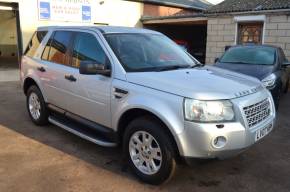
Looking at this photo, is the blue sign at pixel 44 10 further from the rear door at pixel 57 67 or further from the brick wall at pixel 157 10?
the rear door at pixel 57 67

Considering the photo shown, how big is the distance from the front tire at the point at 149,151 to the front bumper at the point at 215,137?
226 mm

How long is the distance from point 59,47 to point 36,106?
135cm

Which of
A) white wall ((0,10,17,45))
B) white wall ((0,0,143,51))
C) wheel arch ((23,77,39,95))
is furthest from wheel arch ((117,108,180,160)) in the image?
white wall ((0,10,17,45))

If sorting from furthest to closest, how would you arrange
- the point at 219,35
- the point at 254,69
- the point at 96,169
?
1. the point at 219,35
2. the point at 254,69
3. the point at 96,169

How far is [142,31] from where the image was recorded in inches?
195

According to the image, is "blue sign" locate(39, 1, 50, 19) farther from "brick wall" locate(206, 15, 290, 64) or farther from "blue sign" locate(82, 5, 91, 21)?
"brick wall" locate(206, 15, 290, 64)

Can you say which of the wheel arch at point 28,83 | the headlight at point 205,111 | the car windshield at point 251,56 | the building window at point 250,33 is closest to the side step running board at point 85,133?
the wheel arch at point 28,83

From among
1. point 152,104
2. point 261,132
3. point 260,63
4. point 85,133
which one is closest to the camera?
point 152,104

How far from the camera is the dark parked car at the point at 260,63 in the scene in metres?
7.52

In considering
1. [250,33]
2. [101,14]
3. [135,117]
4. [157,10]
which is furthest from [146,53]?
[157,10]

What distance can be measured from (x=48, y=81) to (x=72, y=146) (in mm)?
1185

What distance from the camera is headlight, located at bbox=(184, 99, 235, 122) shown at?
3.32m

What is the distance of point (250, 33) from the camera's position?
13.7 meters

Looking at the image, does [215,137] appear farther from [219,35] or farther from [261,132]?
[219,35]
